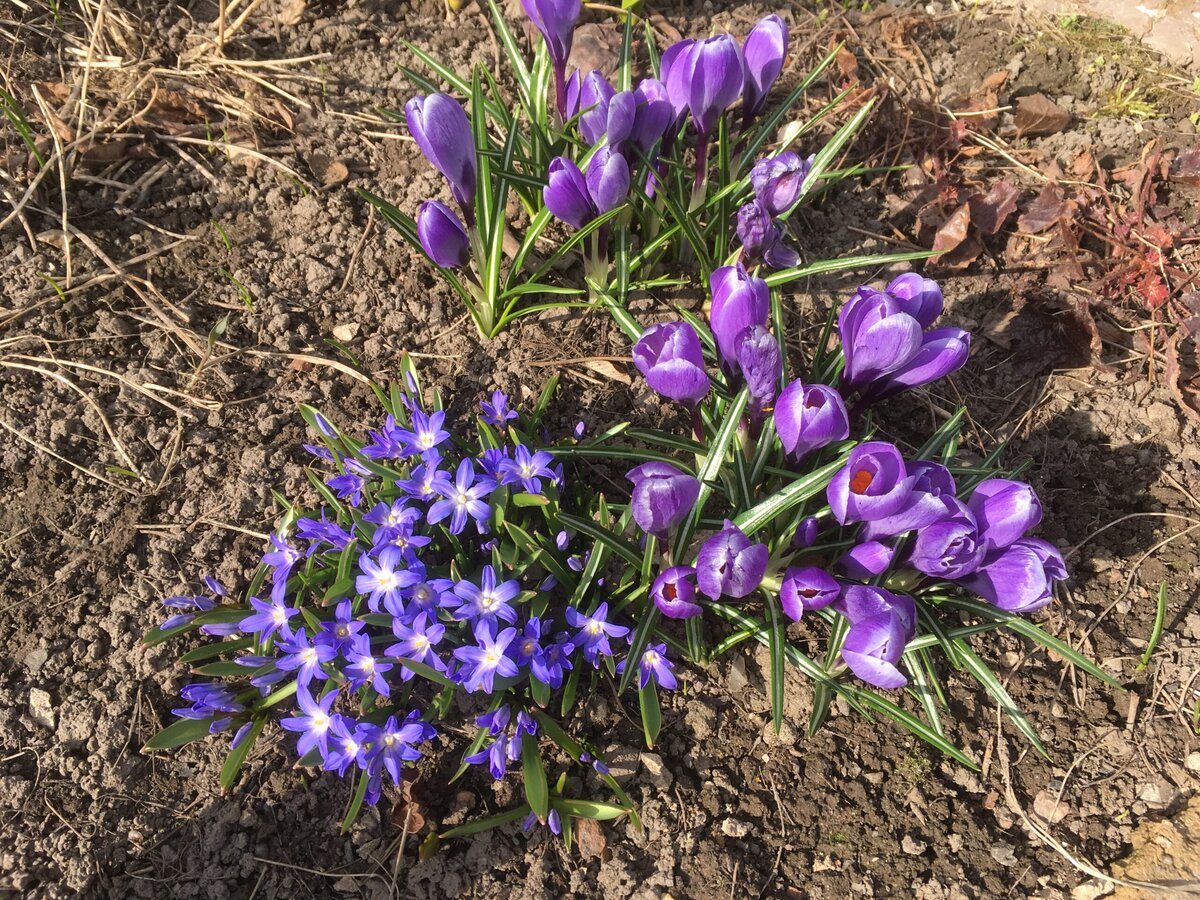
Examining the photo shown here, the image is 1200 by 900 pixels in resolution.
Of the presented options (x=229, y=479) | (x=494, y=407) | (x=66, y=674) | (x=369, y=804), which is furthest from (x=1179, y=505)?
(x=66, y=674)

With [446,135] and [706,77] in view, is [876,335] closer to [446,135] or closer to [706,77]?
[706,77]

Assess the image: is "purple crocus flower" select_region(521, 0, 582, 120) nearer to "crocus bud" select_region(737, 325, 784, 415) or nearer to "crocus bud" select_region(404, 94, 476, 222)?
"crocus bud" select_region(404, 94, 476, 222)

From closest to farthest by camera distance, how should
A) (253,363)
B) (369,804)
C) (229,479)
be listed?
(369,804), (229,479), (253,363)

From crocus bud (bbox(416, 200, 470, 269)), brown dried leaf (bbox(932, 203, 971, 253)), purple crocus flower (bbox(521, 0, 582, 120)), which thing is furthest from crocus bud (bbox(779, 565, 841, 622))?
purple crocus flower (bbox(521, 0, 582, 120))

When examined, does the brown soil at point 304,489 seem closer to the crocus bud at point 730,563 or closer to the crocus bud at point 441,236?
the crocus bud at point 441,236

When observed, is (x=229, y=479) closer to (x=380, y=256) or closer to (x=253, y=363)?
(x=253, y=363)

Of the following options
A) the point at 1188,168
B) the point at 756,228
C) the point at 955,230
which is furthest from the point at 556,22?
the point at 1188,168

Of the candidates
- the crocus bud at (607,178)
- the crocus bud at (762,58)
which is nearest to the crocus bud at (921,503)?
the crocus bud at (607,178)
